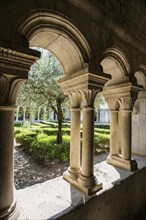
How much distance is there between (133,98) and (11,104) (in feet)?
7.23

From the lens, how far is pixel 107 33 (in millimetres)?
2391

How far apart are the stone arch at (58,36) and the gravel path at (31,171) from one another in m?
3.21

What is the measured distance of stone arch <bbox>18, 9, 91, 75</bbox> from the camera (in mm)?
1622

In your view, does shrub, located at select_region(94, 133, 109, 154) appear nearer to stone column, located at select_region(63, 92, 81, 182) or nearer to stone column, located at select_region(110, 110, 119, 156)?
stone column, located at select_region(110, 110, 119, 156)

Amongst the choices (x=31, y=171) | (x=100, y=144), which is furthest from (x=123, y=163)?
(x=100, y=144)

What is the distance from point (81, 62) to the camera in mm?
2123

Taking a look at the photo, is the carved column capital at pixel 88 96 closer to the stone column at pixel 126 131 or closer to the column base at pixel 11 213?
the stone column at pixel 126 131

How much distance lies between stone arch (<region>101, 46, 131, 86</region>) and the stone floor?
1.76 meters

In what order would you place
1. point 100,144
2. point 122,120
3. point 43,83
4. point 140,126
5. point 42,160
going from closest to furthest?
point 122,120 → point 140,126 → point 42,160 → point 43,83 → point 100,144

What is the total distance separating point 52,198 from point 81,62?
6.09ft

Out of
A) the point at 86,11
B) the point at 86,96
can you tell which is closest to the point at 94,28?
the point at 86,11

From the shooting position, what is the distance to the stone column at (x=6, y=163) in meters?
1.43

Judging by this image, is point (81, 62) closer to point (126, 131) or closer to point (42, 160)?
point (126, 131)

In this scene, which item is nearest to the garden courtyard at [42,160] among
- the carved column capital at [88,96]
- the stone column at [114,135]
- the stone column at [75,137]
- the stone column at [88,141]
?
the stone column at [75,137]
